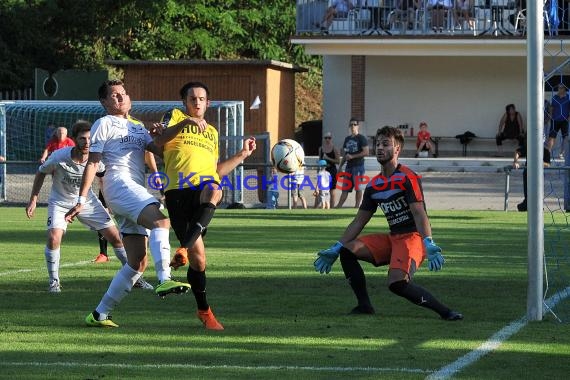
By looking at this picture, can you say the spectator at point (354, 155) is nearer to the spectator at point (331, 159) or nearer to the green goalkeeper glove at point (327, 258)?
the spectator at point (331, 159)

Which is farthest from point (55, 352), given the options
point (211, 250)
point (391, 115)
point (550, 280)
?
point (391, 115)

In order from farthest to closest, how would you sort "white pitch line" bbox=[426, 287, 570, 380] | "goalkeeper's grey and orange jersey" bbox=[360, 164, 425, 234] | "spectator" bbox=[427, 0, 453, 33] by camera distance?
"spectator" bbox=[427, 0, 453, 33], "goalkeeper's grey and orange jersey" bbox=[360, 164, 425, 234], "white pitch line" bbox=[426, 287, 570, 380]

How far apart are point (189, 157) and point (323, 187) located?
56.2 feet

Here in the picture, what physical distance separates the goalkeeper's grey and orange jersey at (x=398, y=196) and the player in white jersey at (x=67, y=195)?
10.2ft

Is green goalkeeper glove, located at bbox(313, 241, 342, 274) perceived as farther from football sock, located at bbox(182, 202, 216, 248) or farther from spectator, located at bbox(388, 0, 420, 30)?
spectator, located at bbox(388, 0, 420, 30)

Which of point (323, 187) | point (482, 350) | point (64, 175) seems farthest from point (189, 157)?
point (323, 187)

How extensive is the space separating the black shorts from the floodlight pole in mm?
2518

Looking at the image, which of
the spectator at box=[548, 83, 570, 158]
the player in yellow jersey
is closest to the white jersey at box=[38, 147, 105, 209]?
the player in yellow jersey

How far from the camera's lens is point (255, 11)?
49156mm

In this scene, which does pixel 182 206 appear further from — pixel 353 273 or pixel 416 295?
pixel 416 295

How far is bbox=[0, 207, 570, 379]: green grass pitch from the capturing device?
780 cm

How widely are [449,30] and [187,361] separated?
30.4m

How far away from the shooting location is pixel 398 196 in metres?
9.95

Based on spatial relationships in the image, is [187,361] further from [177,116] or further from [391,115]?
[391,115]
